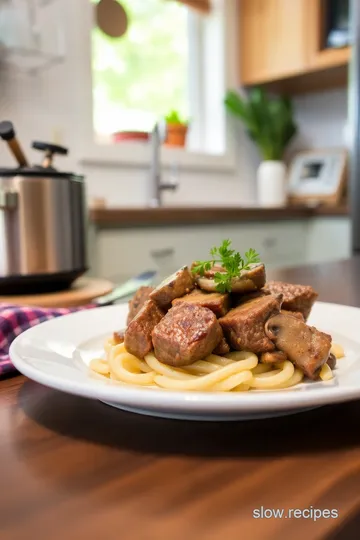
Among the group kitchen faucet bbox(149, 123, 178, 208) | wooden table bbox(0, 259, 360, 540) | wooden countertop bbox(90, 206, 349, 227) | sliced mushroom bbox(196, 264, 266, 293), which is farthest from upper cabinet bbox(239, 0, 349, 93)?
wooden table bbox(0, 259, 360, 540)

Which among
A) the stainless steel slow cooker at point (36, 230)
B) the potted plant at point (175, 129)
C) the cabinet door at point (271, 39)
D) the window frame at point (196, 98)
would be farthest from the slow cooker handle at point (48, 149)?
the cabinet door at point (271, 39)

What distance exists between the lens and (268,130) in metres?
3.51

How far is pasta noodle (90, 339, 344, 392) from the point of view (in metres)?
0.48

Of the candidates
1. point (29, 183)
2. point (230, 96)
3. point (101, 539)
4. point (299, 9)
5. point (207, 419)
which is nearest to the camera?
point (101, 539)

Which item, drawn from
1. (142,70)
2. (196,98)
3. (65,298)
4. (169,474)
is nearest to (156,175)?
(142,70)

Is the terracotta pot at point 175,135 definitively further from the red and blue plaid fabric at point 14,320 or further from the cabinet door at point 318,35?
the red and blue plaid fabric at point 14,320

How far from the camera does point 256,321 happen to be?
48 cm

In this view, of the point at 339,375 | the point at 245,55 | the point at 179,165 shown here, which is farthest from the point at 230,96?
the point at 339,375

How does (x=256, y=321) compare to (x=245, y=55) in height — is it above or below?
below

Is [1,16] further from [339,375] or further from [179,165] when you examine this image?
[339,375]

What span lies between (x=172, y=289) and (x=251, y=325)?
10cm

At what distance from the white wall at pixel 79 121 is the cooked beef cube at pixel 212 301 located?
2.15 m

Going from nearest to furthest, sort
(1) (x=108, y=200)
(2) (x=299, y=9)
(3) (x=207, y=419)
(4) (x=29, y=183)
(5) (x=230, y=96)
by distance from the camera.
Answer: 1. (3) (x=207, y=419)
2. (4) (x=29, y=183)
3. (1) (x=108, y=200)
4. (2) (x=299, y=9)
5. (5) (x=230, y=96)

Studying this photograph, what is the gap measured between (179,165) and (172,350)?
113 inches
